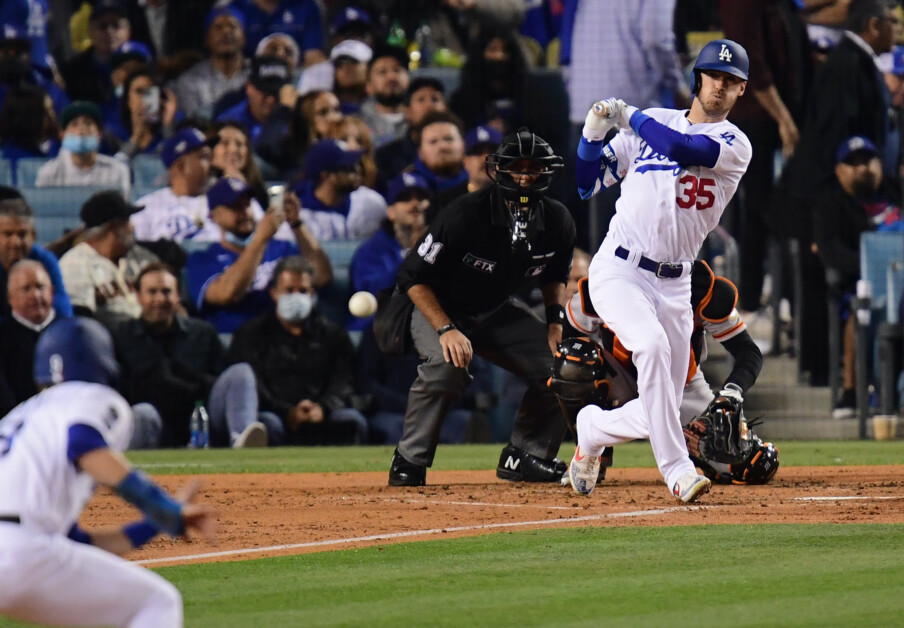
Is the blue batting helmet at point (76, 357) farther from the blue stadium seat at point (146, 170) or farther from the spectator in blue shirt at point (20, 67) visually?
the spectator in blue shirt at point (20, 67)

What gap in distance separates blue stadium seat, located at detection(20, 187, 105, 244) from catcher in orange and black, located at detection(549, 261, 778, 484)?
18.4 ft

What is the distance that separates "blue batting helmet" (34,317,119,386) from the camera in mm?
4586

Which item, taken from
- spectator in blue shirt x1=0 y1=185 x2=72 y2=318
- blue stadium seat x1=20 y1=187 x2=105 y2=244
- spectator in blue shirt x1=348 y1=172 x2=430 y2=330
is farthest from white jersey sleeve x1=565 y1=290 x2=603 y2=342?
blue stadium seat x1=20 y1=187 x2=105 y2=244

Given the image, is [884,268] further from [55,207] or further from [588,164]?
[55,207]

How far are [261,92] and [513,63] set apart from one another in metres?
2.27

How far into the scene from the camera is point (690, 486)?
20.1ft

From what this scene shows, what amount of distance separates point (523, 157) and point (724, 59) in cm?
135

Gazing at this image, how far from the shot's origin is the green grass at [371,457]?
921 centimetres

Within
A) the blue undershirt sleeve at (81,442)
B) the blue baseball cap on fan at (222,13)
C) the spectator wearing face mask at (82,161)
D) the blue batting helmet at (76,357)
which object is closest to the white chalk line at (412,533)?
the blue batting helmet at (76,357)

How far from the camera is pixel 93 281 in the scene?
35.4 ft

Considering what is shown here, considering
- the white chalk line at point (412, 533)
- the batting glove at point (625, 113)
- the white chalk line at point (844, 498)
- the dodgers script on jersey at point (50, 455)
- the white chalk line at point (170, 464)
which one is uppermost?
the batting glove at point (625, 113)

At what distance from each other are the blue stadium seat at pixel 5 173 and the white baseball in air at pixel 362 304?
3545mm

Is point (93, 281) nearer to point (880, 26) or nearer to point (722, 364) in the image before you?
point (722, 364)

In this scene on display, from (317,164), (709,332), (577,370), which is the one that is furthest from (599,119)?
(317,164)
